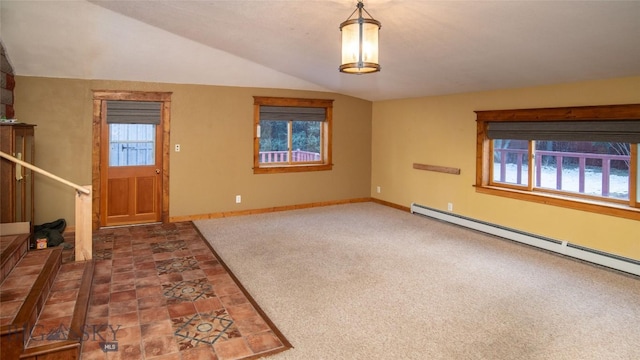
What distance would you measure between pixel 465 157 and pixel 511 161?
65cm

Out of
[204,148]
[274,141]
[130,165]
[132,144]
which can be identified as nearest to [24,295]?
[130,165]

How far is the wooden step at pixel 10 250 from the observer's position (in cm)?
336

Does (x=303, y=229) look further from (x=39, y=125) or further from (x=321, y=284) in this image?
(x=39, y=125)

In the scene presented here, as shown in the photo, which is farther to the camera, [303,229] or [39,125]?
[303,229]

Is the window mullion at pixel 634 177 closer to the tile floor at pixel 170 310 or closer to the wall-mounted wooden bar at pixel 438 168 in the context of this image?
the wall-mounted wooden bar at pixel 438 168

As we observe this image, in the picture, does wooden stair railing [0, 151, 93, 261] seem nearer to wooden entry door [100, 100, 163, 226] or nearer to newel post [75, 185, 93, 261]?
newel post [75, 185, 93, 261]

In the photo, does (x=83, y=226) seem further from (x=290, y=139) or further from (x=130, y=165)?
(x=290, y=139)

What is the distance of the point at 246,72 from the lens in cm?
641

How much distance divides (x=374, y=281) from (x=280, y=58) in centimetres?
339

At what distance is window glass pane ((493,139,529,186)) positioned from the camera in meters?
5.52

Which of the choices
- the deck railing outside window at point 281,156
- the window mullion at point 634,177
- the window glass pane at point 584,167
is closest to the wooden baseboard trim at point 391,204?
the deck railing outside window at point 281,156

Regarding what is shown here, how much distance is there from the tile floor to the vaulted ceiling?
2.56m

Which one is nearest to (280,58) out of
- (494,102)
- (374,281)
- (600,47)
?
(494,102)

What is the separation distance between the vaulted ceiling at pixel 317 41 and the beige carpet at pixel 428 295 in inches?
84.0
